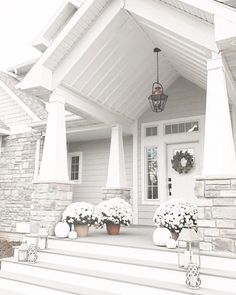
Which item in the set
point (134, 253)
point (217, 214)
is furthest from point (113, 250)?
point (217, 214)

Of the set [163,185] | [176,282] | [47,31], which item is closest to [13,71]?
[47,31]

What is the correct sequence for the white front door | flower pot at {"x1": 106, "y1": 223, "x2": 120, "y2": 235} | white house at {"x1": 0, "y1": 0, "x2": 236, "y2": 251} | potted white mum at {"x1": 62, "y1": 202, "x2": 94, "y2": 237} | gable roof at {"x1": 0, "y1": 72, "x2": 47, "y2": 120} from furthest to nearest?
gable roof at {"x1": 0, "y1": 72, "x2": 47, "y2": 120} → the white front door → flower pot at {"x1": 106, "y1": 223, "x2": 120, "y2": 235} → potted white mum at {"x1": 62, "y1": 202, "x2": 94, "y2": 237} → white house at {"x1": 0, "y1": 0, "x2": 236, "y2": 251}

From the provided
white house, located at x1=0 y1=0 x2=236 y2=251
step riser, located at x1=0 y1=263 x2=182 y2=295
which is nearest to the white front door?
white house, located at x1=0 y1=0 x2=236 y2=251

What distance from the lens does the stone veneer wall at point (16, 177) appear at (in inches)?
370

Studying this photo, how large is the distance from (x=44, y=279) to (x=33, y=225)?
135 centimetres

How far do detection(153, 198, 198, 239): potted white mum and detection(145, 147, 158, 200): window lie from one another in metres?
3.07

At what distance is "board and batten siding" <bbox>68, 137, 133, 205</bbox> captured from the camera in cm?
892

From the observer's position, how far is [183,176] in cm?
741

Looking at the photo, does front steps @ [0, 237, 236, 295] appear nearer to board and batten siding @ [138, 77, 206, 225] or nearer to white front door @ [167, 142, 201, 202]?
board and batten siding @ [138, 77, 206, 225]

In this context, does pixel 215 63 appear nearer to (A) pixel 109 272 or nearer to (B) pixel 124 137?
(A) pixel 109 272

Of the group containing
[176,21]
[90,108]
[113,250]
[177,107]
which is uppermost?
[176,21]

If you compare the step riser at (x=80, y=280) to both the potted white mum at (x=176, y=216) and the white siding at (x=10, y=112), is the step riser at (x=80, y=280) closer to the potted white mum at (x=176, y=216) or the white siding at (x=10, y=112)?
the potted white mum at (x=176, y=216)

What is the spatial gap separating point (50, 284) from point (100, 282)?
2.40ft

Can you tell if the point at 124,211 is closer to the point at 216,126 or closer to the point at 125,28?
the point at 216,126
